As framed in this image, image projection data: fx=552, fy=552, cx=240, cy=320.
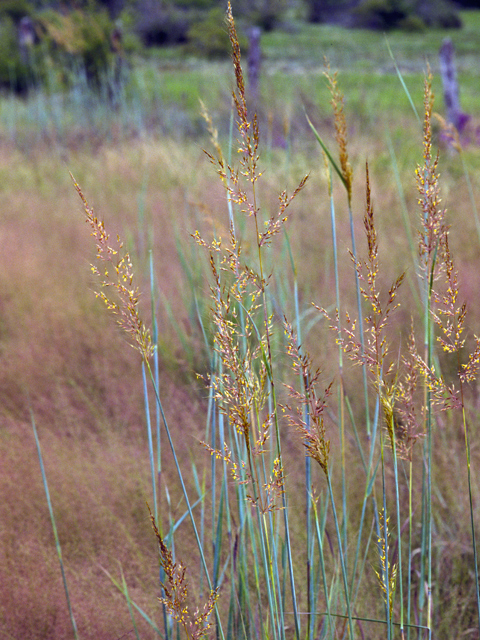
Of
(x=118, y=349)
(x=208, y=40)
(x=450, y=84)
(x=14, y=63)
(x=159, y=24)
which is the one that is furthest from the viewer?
(x=159, y=24)

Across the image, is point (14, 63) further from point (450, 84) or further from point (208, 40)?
point (450, 84)

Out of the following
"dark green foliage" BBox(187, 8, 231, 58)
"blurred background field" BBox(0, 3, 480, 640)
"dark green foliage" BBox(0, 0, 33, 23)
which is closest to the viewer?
"blurred background field" BBox(0, 3, 480, 640)

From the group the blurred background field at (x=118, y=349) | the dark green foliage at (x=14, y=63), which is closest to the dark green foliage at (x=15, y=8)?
the dark green foliage at (x=14, y=63)

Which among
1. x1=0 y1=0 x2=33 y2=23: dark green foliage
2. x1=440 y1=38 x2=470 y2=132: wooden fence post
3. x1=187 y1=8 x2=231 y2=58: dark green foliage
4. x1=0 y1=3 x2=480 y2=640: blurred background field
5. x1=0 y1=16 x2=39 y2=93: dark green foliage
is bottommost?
x1=0 y1=3 x2=480 y2=640: blurred background field

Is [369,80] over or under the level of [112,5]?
under

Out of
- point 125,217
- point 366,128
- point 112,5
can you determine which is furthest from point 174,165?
point 112,5

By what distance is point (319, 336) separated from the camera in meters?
2.00

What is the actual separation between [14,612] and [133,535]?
0.27 metres

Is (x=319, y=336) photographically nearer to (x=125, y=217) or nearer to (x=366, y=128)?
(x=125, y=217)

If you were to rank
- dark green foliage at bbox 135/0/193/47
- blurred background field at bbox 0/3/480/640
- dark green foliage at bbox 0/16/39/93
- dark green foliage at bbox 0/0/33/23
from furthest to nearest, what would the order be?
dark green foliage at bbox 135/0/193/47 < dark green foliage at bbox 0/0/33/23 < dark green foliage at bbox 0/16/39/93 < blurred background field at bbox 0/3/480/640

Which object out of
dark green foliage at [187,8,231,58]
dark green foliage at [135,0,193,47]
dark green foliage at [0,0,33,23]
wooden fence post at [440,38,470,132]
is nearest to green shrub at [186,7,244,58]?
dark green foliage at [187,8,231,58]

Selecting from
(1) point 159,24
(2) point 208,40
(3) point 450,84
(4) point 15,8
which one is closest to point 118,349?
(3) point 450,84

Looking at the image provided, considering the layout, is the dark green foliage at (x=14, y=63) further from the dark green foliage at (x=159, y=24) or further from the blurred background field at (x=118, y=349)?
the dark green foliage at (x=159, y=24)

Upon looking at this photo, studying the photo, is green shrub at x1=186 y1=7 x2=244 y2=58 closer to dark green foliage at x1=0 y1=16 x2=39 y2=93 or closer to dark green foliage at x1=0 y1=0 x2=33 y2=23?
dark green foliage at x1=0 y1=0 x2=33 y2=23
